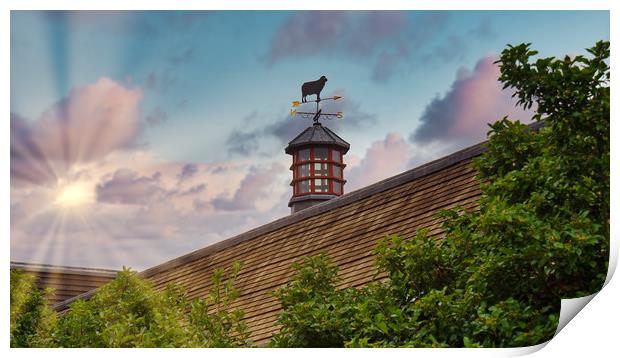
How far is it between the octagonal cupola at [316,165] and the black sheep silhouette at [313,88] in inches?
10.0

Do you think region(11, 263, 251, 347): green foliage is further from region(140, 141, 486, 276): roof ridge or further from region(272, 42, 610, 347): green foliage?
region(272, 42, 610, 347): green foliage

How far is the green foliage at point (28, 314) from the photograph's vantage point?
18.6ft

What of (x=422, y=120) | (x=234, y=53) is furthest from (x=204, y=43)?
(x=422, y=120)

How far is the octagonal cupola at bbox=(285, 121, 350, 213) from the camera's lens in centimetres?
602

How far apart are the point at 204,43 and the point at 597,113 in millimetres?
2558

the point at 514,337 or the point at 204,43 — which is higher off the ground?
the point at 204,43

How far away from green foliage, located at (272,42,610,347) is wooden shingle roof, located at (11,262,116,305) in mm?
1907

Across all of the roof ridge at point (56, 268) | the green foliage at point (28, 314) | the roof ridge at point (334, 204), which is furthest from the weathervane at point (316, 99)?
the green foliage at point (28, 314)

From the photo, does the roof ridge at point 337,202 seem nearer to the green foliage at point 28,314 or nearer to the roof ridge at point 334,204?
the roof ridge at point 334,204

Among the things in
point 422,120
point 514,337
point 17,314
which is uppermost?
point 422,120
